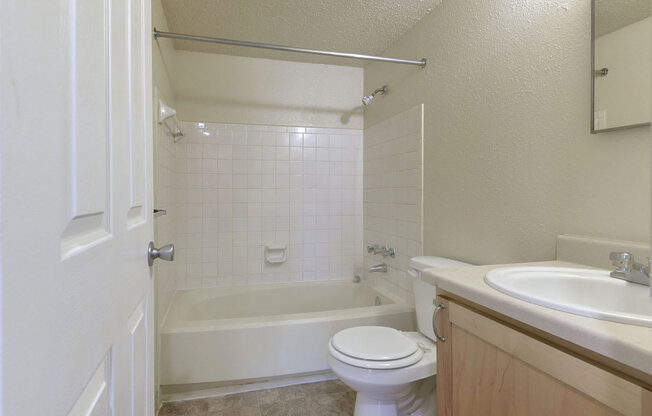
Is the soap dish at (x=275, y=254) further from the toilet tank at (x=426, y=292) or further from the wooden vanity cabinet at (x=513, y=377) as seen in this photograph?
the wooden vanity cabinet at (x=513, y=377)

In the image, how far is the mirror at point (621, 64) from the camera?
2.99 feet

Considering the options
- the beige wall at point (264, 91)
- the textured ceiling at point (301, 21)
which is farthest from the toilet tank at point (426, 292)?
the beige wall at point (264, 91)

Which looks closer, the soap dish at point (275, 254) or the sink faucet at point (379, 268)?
the sink faucet at point (379, 268)

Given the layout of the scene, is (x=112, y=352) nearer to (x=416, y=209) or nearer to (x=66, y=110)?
(x=66, y=110)

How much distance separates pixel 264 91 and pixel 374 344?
211 centimetres

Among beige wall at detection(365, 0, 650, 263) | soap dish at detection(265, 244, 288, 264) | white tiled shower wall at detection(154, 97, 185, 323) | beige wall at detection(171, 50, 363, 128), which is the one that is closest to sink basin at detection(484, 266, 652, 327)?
beige wall at detection(365, 0, 650, 263)

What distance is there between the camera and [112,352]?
1.69 feet

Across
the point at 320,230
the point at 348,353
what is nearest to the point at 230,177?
the point at 320,230

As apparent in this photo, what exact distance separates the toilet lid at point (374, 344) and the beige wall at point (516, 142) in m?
0.55

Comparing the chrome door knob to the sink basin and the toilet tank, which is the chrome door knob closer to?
the sink basin

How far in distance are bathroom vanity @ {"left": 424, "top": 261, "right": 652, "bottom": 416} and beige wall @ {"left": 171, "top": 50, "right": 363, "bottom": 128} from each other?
207 cm

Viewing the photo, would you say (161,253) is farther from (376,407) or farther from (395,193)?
(395,193)

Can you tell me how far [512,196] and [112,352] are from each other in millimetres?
1446

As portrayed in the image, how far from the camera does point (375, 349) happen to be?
1420 mm
